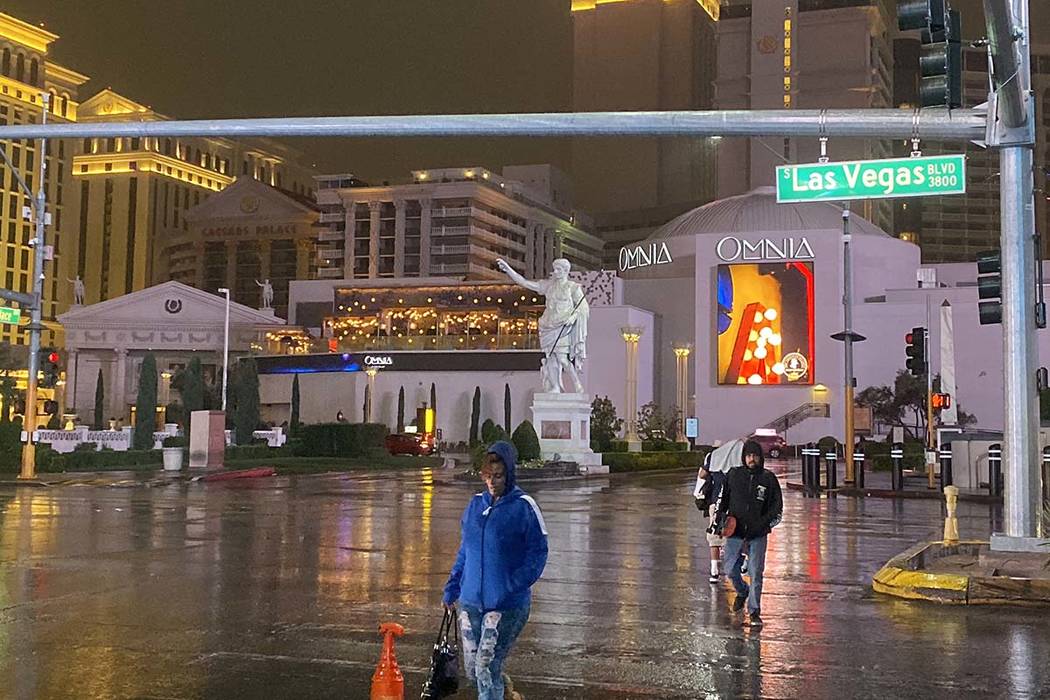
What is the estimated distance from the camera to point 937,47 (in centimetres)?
1159

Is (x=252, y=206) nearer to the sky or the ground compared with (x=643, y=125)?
nearer to the sky

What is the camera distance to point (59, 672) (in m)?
8.25

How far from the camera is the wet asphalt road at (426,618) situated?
26.8 feet

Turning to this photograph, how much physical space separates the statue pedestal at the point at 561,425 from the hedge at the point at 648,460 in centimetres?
360

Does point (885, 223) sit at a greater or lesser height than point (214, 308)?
greater

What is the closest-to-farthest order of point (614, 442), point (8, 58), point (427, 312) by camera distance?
point (614, 442), point (427, 312), point (8, 58)

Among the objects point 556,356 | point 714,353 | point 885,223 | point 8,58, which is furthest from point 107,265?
point 556,356

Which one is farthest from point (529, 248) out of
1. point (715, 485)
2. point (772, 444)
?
point (715, 485)

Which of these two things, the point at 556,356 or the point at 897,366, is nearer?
the point at 556,356

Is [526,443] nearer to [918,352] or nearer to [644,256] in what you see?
[918,352]

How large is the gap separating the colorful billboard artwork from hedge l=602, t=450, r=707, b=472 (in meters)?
18.4

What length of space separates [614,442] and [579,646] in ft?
158

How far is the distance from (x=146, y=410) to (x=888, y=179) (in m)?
46.0

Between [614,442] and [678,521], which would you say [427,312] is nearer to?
[614,442]
